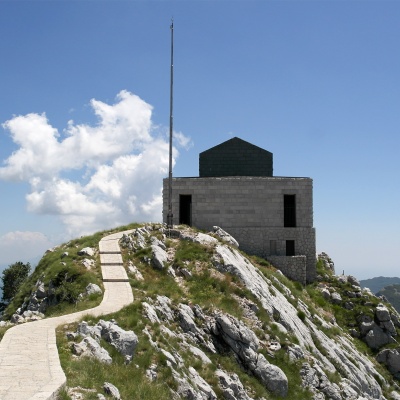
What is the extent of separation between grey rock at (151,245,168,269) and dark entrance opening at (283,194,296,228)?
19.4m

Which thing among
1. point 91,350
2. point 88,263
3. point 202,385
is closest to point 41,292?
point 88,263

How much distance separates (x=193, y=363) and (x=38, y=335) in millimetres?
7468

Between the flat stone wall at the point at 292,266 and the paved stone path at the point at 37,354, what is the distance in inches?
849

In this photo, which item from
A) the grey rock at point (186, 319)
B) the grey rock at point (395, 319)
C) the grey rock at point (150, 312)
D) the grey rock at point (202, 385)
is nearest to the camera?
the grey rock at point (202, 385)

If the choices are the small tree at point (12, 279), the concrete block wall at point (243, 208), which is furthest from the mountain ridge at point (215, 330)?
the small tree at point (12, 279)

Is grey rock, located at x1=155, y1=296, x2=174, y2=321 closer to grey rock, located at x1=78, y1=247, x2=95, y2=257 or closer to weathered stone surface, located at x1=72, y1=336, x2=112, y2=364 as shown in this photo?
weathered stone surface, located at x1=72, y1=336, x2=112, y2=364

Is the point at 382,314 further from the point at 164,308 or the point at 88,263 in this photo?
the point at 88,263

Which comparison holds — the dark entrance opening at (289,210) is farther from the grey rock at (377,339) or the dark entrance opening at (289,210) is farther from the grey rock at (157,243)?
the grey rock at (157,243)

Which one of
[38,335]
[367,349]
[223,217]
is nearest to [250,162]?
[223,217]

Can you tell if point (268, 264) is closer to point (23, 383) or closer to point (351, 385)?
point (351, 385)

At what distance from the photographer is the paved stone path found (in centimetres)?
1283

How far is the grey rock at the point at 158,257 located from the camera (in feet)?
104

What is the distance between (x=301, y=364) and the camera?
85.7 feet

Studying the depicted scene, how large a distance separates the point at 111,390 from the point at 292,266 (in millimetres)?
34246
